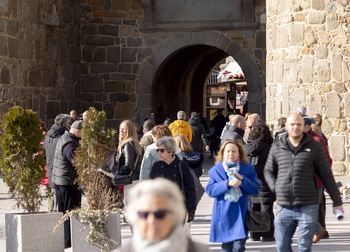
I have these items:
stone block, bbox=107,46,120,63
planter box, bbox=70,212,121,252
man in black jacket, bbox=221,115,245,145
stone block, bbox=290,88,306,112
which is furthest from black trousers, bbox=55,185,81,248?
stone block, bbox=107,46,120,63

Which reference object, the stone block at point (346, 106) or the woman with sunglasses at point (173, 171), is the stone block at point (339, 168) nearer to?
the stone block at point (346, 106)

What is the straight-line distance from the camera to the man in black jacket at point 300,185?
4.58m

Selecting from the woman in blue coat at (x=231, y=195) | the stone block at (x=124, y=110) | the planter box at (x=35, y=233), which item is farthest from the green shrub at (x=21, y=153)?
the stone block at (x=124, y=110)

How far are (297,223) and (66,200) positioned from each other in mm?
2573

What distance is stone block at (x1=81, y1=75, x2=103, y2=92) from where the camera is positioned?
1628 cm

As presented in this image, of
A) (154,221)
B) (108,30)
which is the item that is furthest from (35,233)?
(108,30)

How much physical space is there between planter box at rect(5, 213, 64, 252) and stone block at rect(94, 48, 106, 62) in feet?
34.9

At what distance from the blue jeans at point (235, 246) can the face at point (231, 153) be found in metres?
0.67

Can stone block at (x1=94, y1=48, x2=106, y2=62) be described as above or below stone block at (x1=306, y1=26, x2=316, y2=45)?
above

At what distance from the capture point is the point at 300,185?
4605 mm

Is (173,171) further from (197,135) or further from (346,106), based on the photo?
(197,135)

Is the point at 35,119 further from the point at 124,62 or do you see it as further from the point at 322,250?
the point at 124,62

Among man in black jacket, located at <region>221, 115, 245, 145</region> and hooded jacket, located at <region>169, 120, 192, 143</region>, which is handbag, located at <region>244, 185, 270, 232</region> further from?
hooded jacket, located at <region>169, 120, 192, 143</region>

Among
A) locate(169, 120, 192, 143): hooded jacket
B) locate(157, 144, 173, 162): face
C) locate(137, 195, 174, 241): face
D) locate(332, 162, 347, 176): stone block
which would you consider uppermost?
locate(169, 120, 192, 143): hooded jacket
